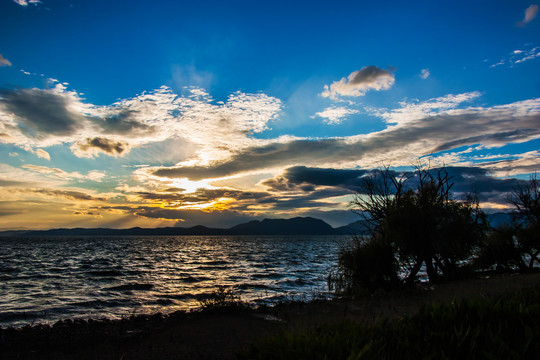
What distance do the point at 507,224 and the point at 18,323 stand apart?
4105 centimetres

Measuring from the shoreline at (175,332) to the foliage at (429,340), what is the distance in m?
3.27

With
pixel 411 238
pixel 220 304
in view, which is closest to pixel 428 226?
pixel 411 238

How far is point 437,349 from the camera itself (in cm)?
420

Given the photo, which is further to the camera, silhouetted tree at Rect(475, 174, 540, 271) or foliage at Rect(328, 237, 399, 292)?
silhouetted tree at Rect(475, 174, 540, 271)

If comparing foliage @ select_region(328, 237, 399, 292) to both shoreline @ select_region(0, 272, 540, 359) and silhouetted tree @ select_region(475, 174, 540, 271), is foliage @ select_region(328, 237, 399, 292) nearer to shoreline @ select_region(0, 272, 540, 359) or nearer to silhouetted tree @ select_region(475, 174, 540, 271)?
shoreline @ select_region(0, 272, 540, 359)

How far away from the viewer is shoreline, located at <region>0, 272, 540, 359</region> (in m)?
10.5

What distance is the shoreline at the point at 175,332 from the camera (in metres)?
10.5

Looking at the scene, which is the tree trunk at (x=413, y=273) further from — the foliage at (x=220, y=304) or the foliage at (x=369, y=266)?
the foliage at (x=220, y=304)

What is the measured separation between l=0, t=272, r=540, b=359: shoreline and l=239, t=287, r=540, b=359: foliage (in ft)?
10.7

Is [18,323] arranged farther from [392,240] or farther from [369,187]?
[369,187]

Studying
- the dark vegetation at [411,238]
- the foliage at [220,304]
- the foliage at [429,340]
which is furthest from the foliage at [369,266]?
the foliage at [429,340]

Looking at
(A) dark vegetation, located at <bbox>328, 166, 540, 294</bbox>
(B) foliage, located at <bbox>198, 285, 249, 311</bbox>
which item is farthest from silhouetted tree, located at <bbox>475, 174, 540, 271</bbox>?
(B) foliage, located at <bbox>198, 285, 249, 311</bbox>

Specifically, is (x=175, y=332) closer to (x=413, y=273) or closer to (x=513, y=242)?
(x=413, y=273)

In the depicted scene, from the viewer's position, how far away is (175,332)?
12969 millimetres
